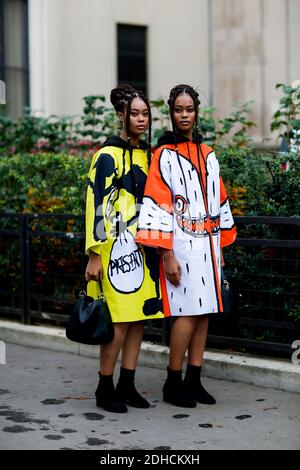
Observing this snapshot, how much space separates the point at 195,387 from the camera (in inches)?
232

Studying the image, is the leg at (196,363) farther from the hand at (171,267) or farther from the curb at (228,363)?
the curb at (228,363)

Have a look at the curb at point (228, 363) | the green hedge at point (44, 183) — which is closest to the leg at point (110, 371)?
the curb at point (228, 363)

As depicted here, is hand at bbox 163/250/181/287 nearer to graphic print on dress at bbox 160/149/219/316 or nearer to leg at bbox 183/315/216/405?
graphic print on dress at bbox 160/149/219/316

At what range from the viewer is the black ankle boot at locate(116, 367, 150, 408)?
5.76 m

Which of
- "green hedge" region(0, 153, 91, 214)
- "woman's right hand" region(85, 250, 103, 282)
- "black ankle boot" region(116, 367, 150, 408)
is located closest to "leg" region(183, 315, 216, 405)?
"black ankle boot" region(116, 367, 150, 408)

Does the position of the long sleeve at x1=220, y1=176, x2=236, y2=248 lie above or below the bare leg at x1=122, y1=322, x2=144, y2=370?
above

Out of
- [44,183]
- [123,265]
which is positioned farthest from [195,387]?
[44,183]

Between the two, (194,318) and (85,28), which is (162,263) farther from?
(85,28)

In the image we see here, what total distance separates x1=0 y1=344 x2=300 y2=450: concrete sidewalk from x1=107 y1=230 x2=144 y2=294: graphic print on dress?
0.79m

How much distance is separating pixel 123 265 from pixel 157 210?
1.31 feet

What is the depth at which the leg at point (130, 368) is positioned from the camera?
Result: 577 cm

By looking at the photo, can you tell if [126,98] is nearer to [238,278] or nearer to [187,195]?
[187,195]

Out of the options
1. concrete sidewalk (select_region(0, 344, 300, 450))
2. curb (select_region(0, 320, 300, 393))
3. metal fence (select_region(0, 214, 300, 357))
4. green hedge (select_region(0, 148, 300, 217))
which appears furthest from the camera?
Result: green hedge (select_region(0, 148, 300, 217))

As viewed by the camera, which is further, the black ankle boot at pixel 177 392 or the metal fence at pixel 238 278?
the metal fence at pixel 238 278
